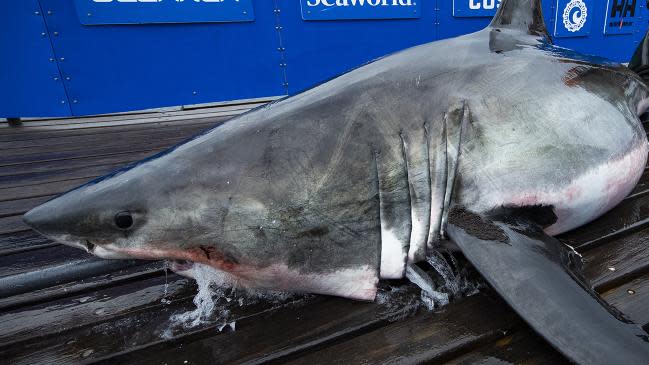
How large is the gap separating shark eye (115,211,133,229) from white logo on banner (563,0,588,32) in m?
5.76

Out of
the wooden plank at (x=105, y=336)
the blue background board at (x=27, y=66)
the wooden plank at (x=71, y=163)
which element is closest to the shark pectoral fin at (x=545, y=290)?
the wooden plank at (x=105, y=336)

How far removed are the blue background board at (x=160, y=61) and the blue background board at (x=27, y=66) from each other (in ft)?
0.28

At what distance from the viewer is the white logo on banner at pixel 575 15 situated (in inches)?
199

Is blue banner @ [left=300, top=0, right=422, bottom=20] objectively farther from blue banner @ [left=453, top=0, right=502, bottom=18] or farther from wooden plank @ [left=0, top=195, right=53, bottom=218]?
wooden plank @ [left=0, top=195, right=53, bottom=218]

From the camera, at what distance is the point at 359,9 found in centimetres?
414

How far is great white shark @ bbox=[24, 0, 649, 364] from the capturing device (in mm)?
951

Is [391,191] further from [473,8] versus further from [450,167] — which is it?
[473,8]

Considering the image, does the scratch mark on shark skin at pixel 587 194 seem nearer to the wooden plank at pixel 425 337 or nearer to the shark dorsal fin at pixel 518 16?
the wooden plank at pixel 425 337

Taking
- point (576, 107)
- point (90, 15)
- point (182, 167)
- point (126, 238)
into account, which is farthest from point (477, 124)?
point (90, 15)

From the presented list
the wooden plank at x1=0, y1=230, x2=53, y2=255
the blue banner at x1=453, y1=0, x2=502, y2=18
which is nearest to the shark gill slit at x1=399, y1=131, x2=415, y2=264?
the wooden plank at x1=0, y1=230, x2=53, y2=255

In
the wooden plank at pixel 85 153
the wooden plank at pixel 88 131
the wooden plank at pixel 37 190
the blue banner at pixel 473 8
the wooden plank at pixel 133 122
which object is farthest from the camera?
the blue banner at pixel 473 8

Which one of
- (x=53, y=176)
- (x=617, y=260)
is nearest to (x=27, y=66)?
(x=53, y=176)

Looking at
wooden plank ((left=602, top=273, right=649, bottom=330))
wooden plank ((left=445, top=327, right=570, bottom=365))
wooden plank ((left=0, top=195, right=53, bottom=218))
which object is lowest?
wooden plank ((left=602, top=273, right=649, bottom=330))

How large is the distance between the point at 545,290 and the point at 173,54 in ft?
12.5
